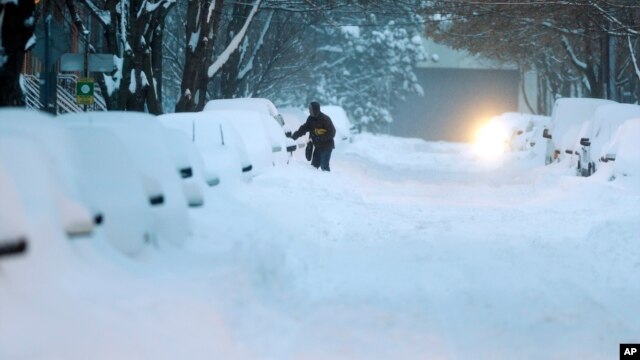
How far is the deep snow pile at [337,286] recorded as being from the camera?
7.36 metres

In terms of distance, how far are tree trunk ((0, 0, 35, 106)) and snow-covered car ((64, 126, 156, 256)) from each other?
178 inches

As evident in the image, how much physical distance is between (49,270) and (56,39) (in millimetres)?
11910

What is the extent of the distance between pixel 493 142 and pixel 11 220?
50.0 metres

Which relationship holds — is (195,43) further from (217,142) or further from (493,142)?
(493,142)

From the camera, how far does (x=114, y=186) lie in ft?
31.6

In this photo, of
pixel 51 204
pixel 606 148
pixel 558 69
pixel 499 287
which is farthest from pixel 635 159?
pixel 558 69

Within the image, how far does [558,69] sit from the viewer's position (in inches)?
2302

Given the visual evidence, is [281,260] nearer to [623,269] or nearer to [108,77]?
[623,269]

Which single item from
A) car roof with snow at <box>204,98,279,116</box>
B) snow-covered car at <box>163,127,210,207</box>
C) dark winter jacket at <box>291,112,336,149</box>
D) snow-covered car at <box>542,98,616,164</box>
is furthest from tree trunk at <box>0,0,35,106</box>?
snow-covered car at <box>542,98,616,164</box>

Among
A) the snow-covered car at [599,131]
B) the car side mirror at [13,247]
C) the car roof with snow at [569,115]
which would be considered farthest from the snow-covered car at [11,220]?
the car roof with snow at [569,115]

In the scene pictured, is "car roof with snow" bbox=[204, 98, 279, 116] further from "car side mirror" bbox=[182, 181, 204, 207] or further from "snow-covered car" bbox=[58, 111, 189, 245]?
"snow-covered car" bbox=[58, 111, 189, 245]

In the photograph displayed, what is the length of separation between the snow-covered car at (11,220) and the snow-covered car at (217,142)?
30.6 ft

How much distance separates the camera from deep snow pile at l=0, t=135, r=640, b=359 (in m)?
7.36

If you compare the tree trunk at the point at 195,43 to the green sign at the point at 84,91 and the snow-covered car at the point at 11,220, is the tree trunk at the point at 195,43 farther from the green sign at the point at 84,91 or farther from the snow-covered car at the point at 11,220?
the snow-covered car at the point at 11,220
